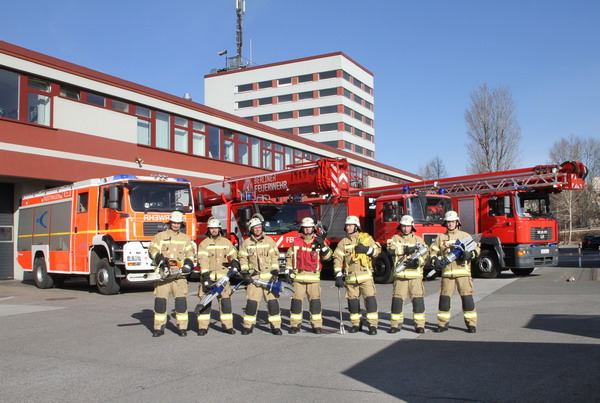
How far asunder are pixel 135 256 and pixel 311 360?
830 centimetres

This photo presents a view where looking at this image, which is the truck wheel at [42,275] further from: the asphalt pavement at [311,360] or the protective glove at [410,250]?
the protective glove at [410,250]

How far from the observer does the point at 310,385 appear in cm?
531

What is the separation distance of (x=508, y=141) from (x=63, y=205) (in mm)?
34168

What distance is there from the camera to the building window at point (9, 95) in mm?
17453

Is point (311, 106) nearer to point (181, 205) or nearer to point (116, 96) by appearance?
point (116, 96)

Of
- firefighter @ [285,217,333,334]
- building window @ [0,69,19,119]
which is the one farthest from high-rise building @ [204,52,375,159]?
firefighter @ [285,217,333,334]

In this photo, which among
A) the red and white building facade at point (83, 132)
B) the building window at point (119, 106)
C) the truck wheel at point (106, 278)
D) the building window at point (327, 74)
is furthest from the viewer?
the building window at point (327, 74)

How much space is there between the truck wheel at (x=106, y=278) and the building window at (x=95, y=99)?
8298 millimetres

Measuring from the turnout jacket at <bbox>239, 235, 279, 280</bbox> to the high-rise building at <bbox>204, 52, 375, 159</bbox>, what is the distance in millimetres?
54087

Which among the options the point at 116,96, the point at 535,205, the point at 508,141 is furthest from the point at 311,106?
the point at 535,205

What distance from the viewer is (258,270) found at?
832 centimetres

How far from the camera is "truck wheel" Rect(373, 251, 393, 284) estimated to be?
1600 centimetres

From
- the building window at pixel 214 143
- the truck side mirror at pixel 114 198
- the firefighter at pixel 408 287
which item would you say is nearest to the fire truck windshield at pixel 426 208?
the firefighter at pixel 408 287

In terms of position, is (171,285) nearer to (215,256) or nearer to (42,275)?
(215,256)
